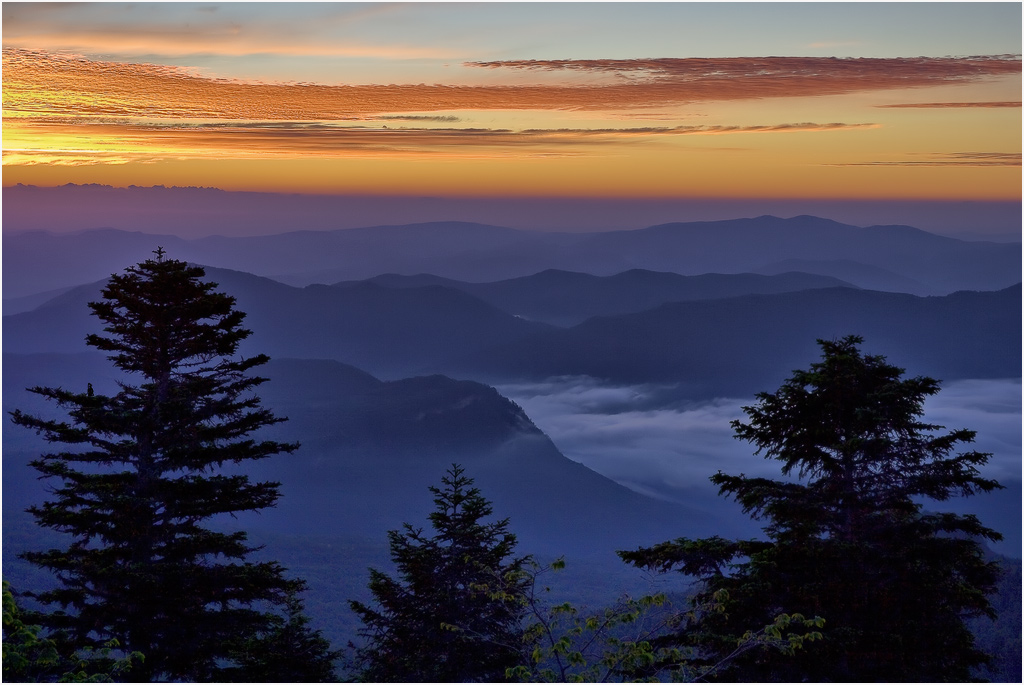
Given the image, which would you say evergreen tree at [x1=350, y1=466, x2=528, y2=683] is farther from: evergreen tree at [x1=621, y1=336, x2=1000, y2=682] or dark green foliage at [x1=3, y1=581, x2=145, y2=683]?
dark green foliage at [x1=3, y1=581, x2=145, y2=683]

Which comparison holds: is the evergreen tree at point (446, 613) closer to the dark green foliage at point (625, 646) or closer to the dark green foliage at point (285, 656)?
the dark green foliage at point (285, 656)

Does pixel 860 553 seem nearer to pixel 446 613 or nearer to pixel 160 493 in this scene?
pixel 446 613

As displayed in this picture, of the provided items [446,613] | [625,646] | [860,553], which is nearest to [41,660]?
[625,646]

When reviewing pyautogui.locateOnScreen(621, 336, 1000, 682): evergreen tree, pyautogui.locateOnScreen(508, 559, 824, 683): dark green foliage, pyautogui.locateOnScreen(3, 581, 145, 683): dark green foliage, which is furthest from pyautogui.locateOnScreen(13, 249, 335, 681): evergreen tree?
pyautogui.locateOnScreen(621, 336, 1000, 682): evergreen tree

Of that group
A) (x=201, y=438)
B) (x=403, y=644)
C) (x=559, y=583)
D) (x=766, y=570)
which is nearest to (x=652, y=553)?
(x=766, y=570)

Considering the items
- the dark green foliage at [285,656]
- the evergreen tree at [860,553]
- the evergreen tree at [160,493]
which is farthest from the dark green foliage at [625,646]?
the evergreen tree at [160,493]

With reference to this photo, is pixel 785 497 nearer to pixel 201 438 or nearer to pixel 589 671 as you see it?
pixel 589 671

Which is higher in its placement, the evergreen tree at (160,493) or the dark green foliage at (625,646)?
the evergreen tree at (160,493)

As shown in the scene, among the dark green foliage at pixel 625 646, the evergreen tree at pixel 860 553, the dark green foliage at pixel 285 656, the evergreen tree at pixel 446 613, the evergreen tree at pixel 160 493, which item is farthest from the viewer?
the evergreen tree at pixel 446 613
